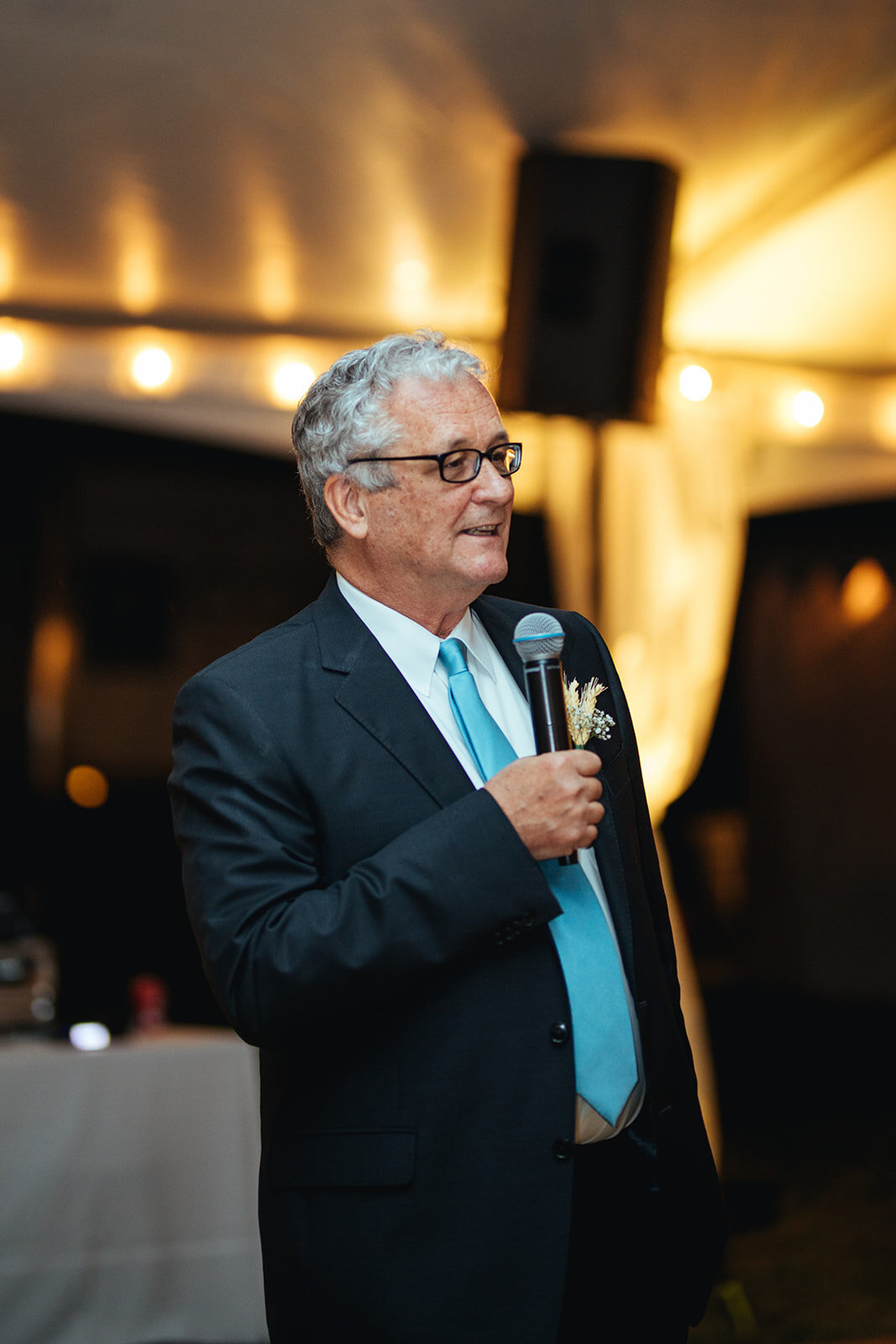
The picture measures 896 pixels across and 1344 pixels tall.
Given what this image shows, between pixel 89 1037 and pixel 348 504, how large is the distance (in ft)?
6.04

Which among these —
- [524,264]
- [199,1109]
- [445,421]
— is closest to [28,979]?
[199,1109]

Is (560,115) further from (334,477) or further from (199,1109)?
(199,1109)

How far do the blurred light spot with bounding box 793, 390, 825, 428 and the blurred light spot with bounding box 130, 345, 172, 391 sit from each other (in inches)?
90.8

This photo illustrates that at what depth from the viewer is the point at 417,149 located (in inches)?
134

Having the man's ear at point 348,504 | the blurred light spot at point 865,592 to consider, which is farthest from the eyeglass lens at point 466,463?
the blurred light spot at point 865,592

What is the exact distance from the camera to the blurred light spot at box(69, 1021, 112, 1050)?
2.78 metres

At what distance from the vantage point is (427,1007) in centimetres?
130

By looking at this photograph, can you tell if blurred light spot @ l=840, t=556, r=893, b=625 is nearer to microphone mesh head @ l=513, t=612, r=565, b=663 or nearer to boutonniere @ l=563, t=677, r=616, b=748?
boutonniere @ l=563, t=677, r=616, b=748

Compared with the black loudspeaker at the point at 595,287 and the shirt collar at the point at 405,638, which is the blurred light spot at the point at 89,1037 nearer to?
the shirt collar at the point at 405,638

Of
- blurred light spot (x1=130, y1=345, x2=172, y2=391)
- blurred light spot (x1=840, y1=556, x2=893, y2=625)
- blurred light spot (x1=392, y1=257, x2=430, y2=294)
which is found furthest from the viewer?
blurred light spot (x1=840, y1=556, x2=893, y2=625)

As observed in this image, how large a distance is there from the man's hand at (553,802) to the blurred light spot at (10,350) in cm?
365

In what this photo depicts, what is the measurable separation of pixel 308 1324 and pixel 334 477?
0.95 m

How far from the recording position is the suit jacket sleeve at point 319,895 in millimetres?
1207

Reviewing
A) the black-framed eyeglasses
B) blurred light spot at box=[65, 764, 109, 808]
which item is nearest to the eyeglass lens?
the black-framed eyeglasses
